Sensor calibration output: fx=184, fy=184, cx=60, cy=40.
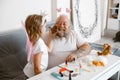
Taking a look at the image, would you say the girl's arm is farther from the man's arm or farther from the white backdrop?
the white backdrop

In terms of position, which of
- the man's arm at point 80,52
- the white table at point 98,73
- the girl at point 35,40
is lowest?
the white table at point 98,73

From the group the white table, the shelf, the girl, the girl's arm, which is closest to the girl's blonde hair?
the girl

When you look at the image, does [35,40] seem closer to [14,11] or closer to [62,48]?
[62,48]

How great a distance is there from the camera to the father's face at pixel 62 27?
204cm

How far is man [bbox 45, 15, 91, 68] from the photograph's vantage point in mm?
2035

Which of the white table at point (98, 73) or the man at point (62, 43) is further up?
the man at point (62, 43)

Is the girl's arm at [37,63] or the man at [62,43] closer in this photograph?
the girl's arm at [37,63]

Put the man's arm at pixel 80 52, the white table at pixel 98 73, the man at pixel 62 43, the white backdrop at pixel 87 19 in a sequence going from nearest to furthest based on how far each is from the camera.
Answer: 1. the white table at pixel 98 73
2. the man's arm at pixel 80 52
3. the man at pixel 62 43
4. the white backdrop at pixel 87 19

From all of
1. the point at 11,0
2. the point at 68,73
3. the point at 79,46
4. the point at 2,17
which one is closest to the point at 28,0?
the point at 11,0

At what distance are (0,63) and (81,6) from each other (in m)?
1.99

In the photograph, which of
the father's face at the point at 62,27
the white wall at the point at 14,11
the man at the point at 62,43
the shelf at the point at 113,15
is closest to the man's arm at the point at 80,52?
the man at the point at 62,43

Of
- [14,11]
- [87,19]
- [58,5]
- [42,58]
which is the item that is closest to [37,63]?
[42,58]

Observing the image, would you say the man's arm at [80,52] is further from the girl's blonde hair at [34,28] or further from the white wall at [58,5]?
the white wall at [58,5]

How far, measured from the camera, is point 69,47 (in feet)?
6.83
